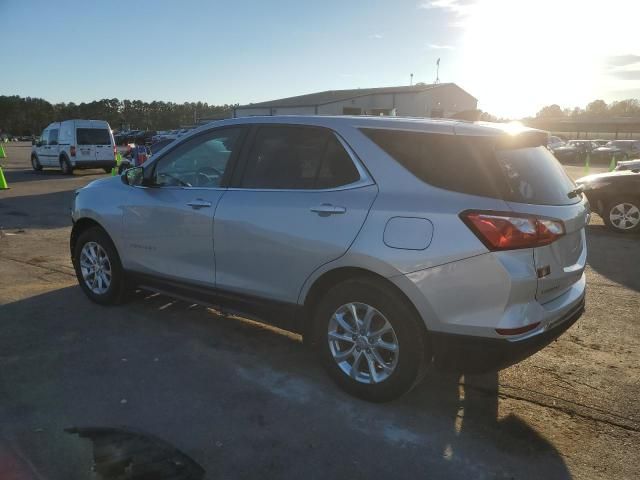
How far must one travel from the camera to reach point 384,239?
3109 mm

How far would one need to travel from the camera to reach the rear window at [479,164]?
298 cm

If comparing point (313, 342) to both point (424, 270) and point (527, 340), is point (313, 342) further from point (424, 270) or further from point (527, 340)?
point (527, 340)

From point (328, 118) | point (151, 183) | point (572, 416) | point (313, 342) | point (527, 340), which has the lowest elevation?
point (572, 416)

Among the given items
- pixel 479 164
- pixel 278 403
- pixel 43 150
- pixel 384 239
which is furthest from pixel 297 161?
pixel 43 150

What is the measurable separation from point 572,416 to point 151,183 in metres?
3.70

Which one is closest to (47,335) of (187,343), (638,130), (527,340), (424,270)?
(187,343)

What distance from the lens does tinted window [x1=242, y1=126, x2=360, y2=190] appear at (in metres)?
3.48

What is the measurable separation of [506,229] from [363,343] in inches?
45.0

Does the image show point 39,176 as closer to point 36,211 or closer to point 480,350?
point 36,211

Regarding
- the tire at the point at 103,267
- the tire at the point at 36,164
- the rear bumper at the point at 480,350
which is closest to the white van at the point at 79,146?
the tire at the point at 36,164

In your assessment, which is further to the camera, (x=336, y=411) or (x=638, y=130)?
(x=638, y=130)

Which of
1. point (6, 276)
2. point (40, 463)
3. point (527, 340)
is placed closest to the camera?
point (40, 463)

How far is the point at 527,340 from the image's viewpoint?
2.94 metres

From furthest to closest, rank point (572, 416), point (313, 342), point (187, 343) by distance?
point (187, 343)
point (313, 342)
point (572, 416)
